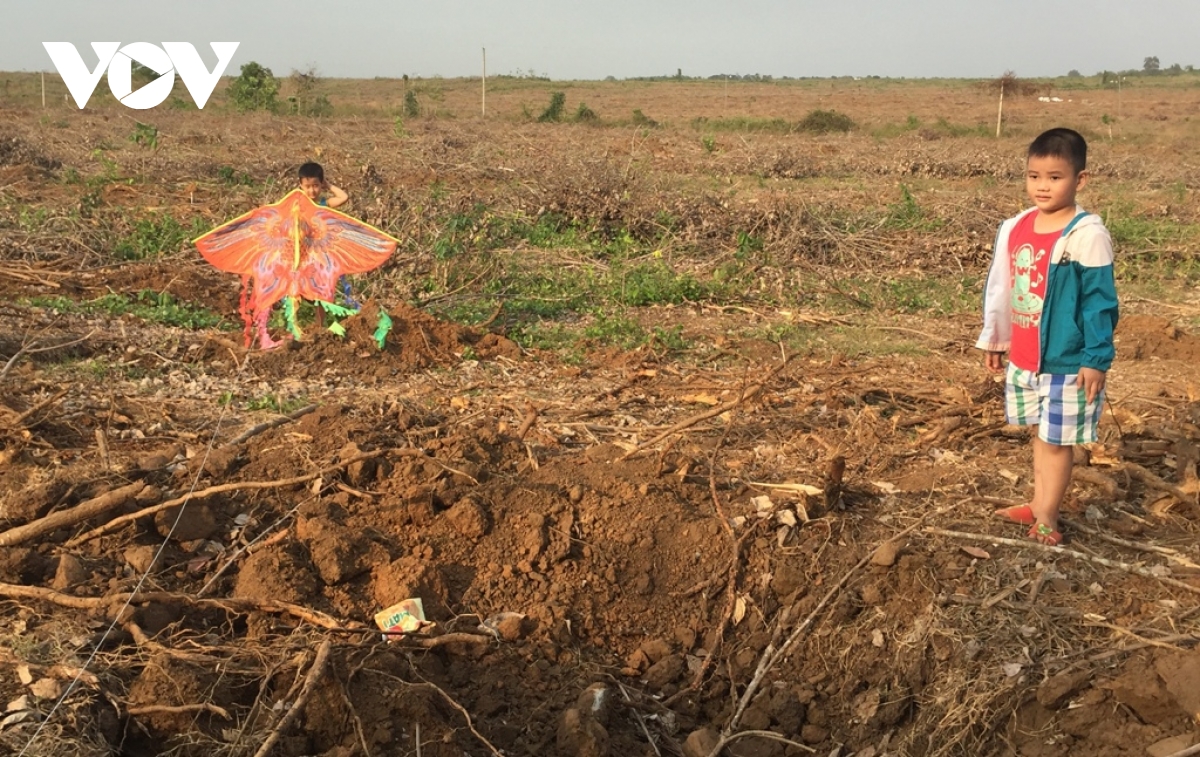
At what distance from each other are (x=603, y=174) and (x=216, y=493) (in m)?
7.61

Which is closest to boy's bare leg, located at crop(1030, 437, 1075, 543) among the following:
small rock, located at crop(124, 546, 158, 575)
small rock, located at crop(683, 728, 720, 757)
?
small rock, located at crop(683, 728, 720, 757)

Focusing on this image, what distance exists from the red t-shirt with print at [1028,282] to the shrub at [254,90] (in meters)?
27.2

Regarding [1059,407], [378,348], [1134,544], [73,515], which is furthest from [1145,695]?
[378,348]

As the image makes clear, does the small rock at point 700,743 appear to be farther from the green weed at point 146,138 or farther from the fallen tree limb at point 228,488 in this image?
the green weed at point 146,138

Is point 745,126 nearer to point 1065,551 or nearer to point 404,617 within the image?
point 1065,551

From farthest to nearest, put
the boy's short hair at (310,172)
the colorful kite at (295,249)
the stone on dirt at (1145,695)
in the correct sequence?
the boy's short hair at (310,172), the colorful kite at (295,249), the stone on dirt at (1145,695)

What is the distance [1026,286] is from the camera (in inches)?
136

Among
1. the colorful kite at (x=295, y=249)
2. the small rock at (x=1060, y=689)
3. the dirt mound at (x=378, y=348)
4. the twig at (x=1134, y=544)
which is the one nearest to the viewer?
the small rock at (x=1060, y=689)

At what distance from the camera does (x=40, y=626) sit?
2914 millimetres

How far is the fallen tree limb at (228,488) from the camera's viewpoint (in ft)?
11.3

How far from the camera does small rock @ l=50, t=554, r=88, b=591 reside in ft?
10.3

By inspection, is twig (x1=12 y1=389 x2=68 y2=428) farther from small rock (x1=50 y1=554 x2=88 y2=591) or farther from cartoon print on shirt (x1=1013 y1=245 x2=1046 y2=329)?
cartoon print on shirt (x1=1013 y1=245 x2=1046 y2=329)

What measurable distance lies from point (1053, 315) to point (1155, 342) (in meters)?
4.12

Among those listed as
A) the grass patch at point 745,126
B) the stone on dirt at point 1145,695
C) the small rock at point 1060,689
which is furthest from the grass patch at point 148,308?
the grass patch at point 745,126
